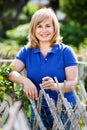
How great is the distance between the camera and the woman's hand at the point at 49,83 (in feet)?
11.8

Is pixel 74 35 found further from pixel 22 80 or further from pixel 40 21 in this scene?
pixel 22 80

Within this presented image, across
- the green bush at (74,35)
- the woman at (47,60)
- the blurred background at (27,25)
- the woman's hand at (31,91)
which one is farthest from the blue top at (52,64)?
the green bush at (74,35)

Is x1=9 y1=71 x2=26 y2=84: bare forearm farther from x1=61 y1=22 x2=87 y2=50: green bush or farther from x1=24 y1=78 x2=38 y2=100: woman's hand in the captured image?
x1=61 y1=22 x2=87 y2=50: green bush

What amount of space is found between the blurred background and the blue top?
3086mm

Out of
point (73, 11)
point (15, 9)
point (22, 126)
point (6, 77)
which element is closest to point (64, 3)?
point (73, 11)

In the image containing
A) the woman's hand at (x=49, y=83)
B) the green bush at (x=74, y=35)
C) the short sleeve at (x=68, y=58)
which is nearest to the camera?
the woman's hand at (x=49, y=83)

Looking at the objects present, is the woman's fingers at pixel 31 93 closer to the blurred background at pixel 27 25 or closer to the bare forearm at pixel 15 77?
the bare forearm at pixel 15 77

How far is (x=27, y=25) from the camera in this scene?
61.4 feet

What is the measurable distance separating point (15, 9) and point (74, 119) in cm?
3152

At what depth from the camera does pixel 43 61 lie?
3809 mm

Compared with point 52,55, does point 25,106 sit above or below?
below

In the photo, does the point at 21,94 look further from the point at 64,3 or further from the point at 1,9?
the point at 1,9

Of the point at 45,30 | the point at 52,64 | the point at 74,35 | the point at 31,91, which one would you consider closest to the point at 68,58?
the point at 52,64

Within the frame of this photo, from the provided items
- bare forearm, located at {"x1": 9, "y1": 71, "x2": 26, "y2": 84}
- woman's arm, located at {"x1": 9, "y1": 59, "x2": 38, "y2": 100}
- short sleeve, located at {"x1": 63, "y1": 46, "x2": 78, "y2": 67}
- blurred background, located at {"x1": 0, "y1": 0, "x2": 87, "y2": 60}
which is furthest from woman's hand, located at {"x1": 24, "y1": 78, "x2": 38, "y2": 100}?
blurred background, located at {"x1": 0, "y1": 0, "x2": 87, "y2": 60}
